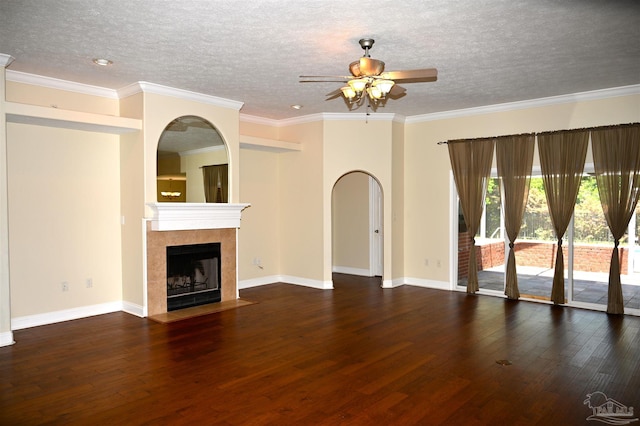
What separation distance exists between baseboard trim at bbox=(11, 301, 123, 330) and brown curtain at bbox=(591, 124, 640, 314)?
20.9ft

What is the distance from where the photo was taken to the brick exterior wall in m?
5.95

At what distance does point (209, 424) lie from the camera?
2.95 metres

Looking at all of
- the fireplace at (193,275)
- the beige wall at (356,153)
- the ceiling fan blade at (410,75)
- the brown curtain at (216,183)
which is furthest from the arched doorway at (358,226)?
the ceiling fan blade at (410,75)

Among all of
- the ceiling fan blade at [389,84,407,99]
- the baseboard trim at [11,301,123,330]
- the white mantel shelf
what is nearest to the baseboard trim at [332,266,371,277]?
the white mantel shelf

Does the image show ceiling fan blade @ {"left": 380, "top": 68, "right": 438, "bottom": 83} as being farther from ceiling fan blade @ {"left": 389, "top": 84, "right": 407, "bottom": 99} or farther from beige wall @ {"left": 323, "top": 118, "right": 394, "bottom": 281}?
beige wall @ {"left": 323, "top": 118, "right": 394, "bottom": 281}

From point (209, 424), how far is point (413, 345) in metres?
2.29

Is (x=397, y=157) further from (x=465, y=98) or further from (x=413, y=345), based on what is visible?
(x=413, y=345)

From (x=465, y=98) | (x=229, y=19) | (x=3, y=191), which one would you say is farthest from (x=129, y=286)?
(x=465, y=98)

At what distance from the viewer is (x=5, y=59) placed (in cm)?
450

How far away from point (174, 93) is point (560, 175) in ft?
16.9

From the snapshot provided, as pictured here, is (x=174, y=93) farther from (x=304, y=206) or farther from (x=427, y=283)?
(x=427, y=283)

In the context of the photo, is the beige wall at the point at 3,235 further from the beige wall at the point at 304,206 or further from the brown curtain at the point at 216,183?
the beige wall at the point at 304,206

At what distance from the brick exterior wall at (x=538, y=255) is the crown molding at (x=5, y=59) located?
20.5 feet

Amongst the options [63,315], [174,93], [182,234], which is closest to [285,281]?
[182,234]
